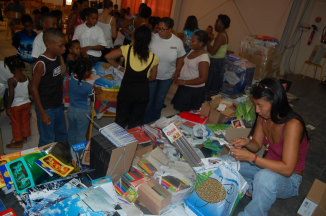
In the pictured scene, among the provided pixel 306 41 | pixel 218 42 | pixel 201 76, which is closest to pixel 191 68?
pixel 201 76

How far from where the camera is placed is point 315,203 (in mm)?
2023

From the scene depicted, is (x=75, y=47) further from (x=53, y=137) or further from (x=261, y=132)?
(x=261, y=132)

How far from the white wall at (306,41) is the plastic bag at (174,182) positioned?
7208 mm

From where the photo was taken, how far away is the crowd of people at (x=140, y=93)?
1772 millimetres

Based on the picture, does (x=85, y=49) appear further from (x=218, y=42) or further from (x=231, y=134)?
(x=231, y=134)

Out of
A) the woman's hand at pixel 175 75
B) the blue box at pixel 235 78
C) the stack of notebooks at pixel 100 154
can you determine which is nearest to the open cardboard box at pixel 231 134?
the stack of notebooks at pixel 100 154

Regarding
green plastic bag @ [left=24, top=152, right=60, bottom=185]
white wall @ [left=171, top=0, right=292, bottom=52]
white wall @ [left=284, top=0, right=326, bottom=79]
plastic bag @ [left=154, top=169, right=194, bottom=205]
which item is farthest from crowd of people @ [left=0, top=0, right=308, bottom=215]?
white wall @ [left=284, top=0, right=326, bottom=79]

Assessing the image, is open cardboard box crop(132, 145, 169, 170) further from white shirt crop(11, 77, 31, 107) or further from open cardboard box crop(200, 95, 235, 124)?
white shirt crop(11, 77, 31, 107)

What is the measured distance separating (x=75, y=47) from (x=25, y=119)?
1141mm

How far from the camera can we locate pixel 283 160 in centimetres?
174

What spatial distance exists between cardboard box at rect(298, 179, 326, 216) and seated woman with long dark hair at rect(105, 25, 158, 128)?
185cm

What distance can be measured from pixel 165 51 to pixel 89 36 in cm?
128

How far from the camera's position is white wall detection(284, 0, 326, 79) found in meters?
7.22

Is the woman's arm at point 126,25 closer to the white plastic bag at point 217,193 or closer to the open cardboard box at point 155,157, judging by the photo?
the open cardboard box at point 155,157
